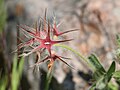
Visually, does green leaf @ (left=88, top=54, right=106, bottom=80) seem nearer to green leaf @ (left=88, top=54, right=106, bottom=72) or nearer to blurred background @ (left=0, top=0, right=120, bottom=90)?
green leaf @ (left=88, top=54, right=106, bottom=72)

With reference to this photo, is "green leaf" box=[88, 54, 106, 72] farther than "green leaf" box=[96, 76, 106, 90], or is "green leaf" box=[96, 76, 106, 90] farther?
"green leaf" box=[88, 54, 106, 72]

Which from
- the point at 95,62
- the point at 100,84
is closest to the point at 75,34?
the point at 95,62

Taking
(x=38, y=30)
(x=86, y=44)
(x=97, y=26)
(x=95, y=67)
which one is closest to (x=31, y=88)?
(x=86, y=44)

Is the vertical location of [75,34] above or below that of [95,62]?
above

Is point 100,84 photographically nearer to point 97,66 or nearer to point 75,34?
point 97,66

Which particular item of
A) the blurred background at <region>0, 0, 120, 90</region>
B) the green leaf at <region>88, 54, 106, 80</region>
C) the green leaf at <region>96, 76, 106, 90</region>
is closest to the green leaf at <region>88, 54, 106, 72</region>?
the green leaf at <region>88, 54, 106, 80</region>

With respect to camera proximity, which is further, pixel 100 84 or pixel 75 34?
pixel 75 34

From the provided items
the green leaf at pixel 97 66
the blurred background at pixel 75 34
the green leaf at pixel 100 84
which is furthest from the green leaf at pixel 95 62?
the blurred background at pixel 75 34

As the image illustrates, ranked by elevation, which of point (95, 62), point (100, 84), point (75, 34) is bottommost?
point (100, 84)

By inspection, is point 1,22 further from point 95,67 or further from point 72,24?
point 95,67
